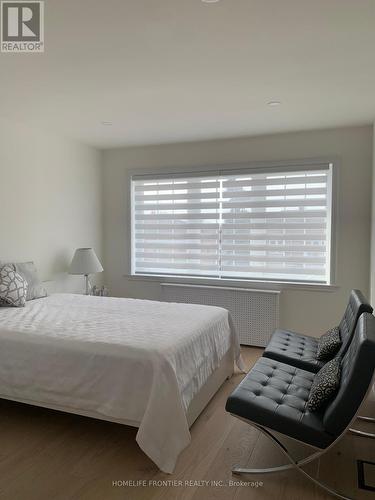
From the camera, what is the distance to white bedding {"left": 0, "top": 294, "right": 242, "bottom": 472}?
2148 millimetres

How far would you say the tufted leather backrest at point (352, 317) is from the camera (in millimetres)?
2500

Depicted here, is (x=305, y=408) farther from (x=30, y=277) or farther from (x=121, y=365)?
(x=30, y=277)

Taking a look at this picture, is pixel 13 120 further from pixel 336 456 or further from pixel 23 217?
pixel 336 456

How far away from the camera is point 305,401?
7.08 feet

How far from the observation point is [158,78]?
2717 millimetres

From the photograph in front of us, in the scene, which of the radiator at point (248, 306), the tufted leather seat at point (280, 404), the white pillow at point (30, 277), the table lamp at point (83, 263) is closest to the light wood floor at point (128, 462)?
the tufted leather seat at point (280, 404)

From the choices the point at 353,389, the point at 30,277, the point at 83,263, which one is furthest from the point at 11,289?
the point at 353,389

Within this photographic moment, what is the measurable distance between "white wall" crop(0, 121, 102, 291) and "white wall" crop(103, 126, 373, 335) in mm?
884

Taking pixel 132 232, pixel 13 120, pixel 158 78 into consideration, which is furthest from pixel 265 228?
pixel 13 120

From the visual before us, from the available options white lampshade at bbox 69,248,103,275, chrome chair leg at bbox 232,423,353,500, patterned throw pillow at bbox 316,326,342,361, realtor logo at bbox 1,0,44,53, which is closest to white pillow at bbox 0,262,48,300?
white lampshade at bbox 69,248,103,275

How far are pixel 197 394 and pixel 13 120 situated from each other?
3.30m

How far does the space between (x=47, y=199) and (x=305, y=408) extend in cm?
357

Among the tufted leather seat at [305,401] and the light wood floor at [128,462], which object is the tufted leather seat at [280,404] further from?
the light wood floor at [128,462]

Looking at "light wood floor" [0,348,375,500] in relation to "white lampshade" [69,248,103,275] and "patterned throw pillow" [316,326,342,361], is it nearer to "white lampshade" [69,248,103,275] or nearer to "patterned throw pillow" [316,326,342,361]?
"patterned throw pillow" [316,326,342,361]
